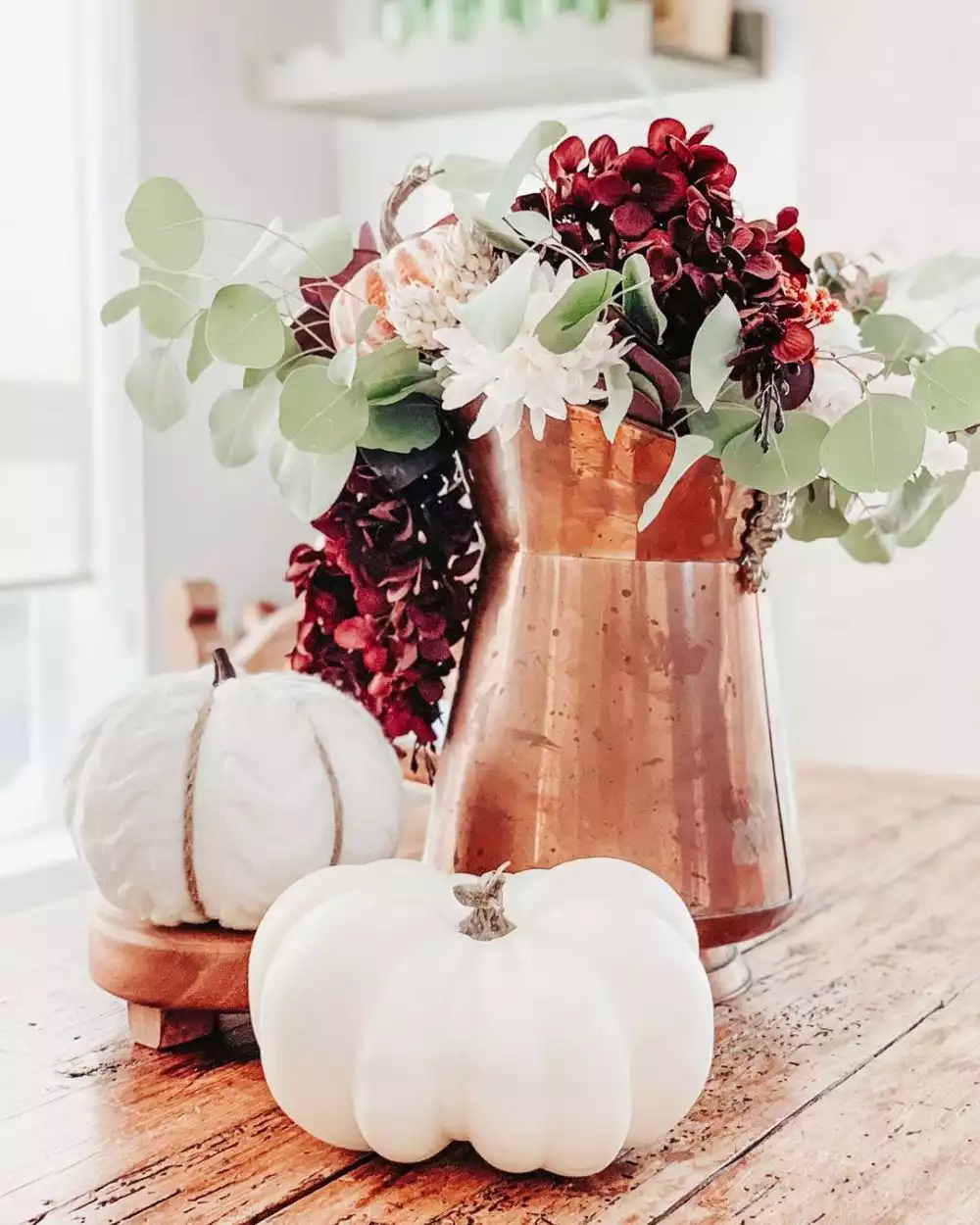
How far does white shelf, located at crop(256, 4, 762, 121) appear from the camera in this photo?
6.69 feet

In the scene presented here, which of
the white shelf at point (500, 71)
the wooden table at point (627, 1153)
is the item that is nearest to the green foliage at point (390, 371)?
the wooden table at point (627, 1153)

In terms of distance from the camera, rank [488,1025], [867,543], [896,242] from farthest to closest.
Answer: [896,242] → [867,543] → [488,1025]

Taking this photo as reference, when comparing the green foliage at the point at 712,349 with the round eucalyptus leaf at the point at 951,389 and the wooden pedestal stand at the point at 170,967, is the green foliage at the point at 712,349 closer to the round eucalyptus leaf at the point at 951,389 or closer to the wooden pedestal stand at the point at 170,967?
the round eucalyptus leaf at the point at 951,389

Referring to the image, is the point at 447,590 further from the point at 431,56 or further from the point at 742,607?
the point at 431,56

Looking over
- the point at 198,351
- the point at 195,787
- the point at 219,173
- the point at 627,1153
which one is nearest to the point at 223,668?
the point at 195,787

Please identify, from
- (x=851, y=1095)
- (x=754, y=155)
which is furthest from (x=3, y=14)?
(x=851, y=1095)

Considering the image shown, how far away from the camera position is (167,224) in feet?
2.52

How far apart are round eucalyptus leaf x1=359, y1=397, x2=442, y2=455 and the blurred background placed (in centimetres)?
141

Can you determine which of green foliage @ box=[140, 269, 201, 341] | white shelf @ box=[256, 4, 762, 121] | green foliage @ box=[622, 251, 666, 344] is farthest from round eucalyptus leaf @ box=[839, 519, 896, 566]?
white shelf @ box=[256, 4, 762, 121]

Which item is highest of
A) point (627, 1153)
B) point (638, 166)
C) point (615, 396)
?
point (638, 166)

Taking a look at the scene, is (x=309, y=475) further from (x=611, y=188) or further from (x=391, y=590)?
(x=611, y=188)

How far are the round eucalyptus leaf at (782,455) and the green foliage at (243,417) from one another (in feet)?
0.86

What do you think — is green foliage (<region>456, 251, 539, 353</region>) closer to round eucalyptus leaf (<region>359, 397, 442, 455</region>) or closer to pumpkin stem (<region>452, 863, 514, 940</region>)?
round eucalyptus leaf (<region>359, 397, 442, 455</region>)

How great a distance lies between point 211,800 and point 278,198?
2158mm
